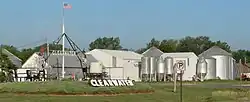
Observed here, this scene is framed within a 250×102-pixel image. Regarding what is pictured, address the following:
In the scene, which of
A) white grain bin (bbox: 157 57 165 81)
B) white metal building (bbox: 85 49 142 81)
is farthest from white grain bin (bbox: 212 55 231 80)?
white metal building (bbox: 85 49 142 81)

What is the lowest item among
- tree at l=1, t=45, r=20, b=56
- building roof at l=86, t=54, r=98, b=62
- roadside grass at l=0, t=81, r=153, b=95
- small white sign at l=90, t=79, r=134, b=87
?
roadside grass at l=0, t=81, r=153, b=95

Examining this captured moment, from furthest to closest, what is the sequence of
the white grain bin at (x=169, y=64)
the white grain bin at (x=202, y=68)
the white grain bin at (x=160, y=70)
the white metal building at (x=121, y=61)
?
the white metal building at (x=121, y=61) < the white grain bin at (x=202, y=68) < the white grain bin at (x=160, y=70) < the white grain bin at (x=169, y=64)

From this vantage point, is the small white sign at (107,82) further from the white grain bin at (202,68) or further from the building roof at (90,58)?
the white grain bin at (202,68)

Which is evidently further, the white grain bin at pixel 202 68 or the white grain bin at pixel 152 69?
the white grain bin at pixel 152 69

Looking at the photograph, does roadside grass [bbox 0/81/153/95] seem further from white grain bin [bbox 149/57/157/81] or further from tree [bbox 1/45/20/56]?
tree [bbox 1/45/20/56]

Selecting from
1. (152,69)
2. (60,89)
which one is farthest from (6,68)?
(152,69)

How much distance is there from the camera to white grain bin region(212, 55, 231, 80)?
10300 centimetres

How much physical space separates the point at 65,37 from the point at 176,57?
46.2 meters

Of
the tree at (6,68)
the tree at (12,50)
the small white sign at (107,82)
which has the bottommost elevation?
the small white sign at (107,82)

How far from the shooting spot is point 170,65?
9594 centimetres

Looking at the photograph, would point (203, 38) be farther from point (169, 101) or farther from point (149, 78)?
point (169, 101)

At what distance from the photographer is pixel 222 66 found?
104m

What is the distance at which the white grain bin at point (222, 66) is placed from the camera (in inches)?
4055

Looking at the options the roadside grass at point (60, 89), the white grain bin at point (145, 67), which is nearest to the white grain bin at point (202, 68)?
the white grain bin at point (145, 67)
